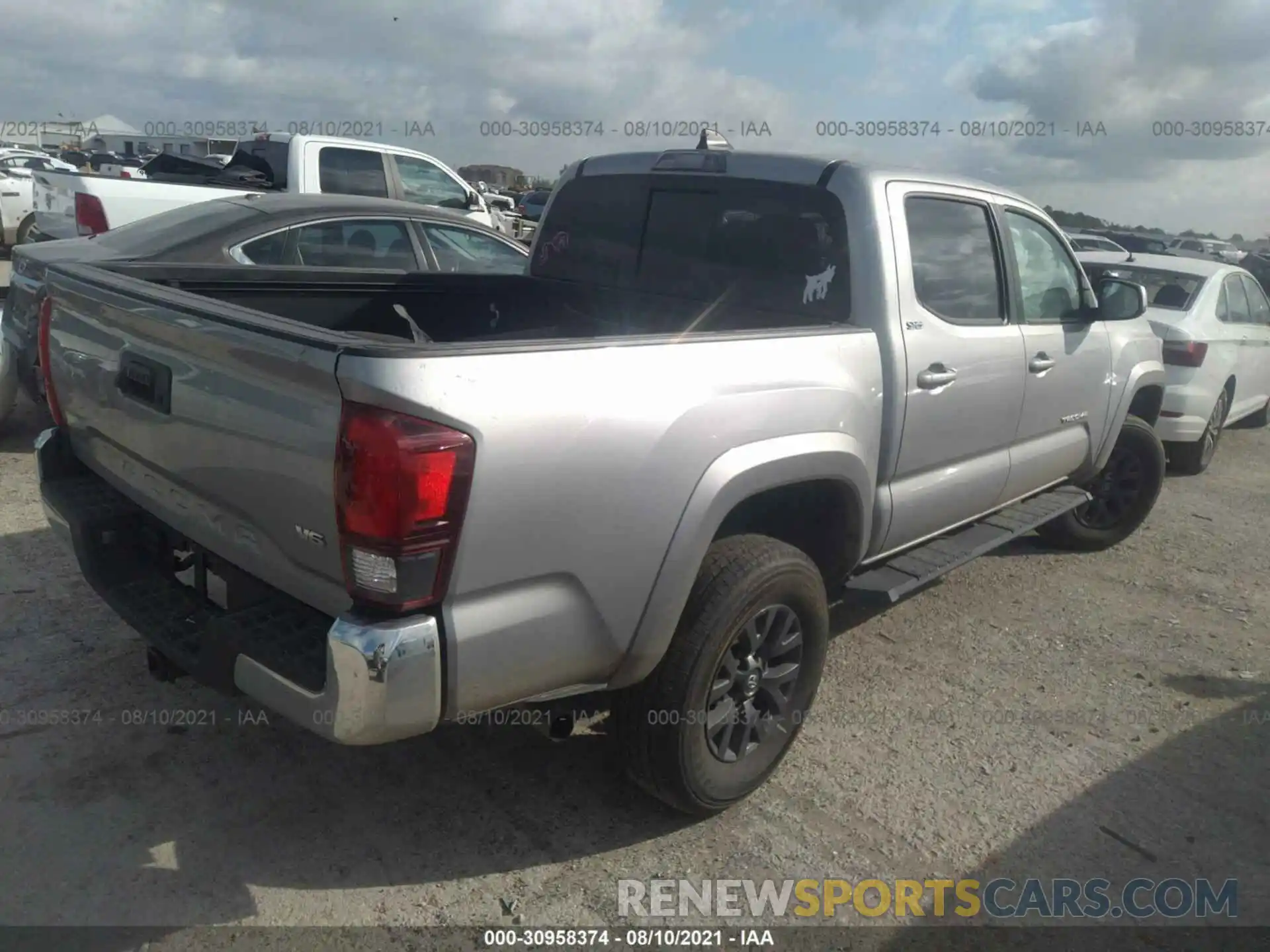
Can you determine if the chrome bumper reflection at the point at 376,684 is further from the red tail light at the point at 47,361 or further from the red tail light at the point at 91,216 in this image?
the red tail light at the point at 91,216

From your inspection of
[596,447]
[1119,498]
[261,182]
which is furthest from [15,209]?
[596,447]

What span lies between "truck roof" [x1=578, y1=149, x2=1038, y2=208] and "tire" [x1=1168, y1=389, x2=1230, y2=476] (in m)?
4.70

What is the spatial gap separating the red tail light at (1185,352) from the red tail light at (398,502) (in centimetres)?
666

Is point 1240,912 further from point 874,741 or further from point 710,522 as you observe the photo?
point 710,522

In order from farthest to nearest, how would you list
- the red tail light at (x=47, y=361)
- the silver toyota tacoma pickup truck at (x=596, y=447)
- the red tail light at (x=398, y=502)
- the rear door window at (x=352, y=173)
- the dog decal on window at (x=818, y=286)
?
the rear door window at (x=352, y=173)
the dog decal on window at (x=818, y=286)
the red tail light at (x=47, y=361)
the silver toyota tacoma pickup truck at (x=596, y=447)
the red tail light at (x=398, y=502)

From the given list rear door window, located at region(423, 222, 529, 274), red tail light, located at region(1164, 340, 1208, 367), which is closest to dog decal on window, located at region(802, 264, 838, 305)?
rear door window, located at region(423, 222, 529, 274)

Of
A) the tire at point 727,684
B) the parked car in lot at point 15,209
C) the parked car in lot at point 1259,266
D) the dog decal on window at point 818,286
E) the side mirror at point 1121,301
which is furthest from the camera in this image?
the parked car in lot at point 1259,266

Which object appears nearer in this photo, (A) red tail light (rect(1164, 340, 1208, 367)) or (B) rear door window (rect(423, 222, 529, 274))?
(B) rear door window (rect(423, 222, 529, 274))

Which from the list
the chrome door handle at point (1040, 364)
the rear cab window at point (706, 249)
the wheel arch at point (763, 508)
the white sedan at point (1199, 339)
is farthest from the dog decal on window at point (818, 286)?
the white sedan at point (1199, 339)

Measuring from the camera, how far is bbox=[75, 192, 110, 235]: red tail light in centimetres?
729

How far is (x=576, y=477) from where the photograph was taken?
2.28m

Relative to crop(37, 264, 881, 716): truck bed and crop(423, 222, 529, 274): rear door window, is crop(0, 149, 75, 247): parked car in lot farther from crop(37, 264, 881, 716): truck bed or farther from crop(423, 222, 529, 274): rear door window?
crop(37, 264, 881, 716): truck bed

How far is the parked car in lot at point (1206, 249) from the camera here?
2612cm

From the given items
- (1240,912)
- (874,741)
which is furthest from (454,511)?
(1240,912)
